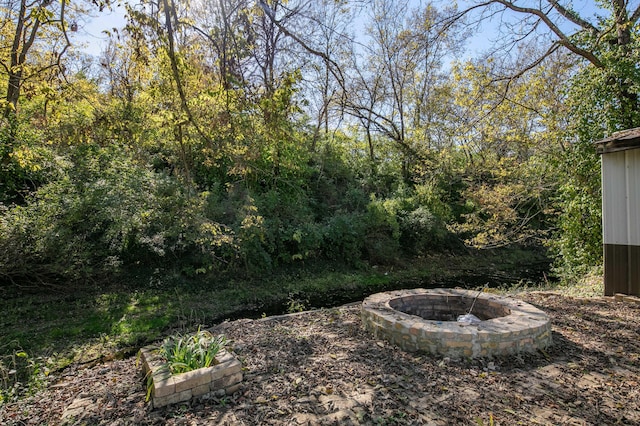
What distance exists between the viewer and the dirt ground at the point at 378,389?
2.45m

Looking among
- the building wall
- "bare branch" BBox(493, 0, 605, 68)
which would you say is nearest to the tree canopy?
"bare branch" BBox(493, 0, 605, 68)

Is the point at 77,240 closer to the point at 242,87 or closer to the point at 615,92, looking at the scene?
the point at 242,87

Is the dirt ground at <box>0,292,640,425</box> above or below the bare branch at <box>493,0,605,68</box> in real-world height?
below

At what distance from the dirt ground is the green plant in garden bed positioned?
308mm

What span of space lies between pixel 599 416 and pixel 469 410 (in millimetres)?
865

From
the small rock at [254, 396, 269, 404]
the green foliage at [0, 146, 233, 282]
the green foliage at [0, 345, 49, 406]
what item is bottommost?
the green foliage at [0, 345, 49, 406]

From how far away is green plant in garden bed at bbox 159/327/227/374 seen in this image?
2865mm

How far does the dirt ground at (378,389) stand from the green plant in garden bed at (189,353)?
1.01ft

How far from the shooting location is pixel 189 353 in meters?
3.00

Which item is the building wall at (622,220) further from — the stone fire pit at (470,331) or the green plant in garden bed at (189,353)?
the green plant in garden bed at (189,353)

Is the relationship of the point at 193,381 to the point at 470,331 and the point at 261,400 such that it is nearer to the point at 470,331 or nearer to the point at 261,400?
the point at 261,400

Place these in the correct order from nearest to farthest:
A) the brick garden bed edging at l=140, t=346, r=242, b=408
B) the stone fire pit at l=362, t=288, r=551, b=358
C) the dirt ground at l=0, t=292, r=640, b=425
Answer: the dirt ground at l=0, t=292, r=640, b=425
the brick garden bed edging at l=140, t=346, r=242, b=408
the stone fire pit at l=362, t=288, r=551, b=358

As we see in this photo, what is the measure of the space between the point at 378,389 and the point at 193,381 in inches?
56.5

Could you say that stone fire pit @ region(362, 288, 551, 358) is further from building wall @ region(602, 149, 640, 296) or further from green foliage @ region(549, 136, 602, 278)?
green foliage @ region(549, 136, 602, 278)
